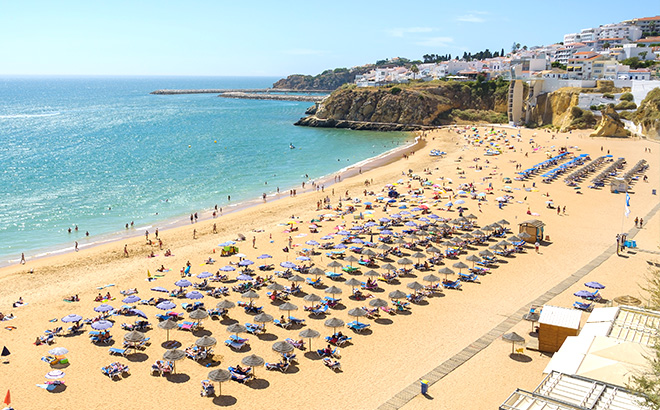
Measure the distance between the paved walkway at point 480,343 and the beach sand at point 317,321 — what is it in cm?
20

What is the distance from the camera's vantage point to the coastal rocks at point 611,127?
64312mm

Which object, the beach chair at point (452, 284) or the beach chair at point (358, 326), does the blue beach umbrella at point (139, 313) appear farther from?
the beach chair at point (452, 284)

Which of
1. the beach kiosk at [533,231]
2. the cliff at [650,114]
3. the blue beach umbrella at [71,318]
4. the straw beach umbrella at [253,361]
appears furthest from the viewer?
the cliff at [650,114]

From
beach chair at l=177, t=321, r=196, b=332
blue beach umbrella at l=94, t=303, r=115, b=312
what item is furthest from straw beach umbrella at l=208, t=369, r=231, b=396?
blue beach umbrella at l=94, t=303, r=115, b=312

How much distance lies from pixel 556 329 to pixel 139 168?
49011mm

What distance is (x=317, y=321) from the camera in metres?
20.0

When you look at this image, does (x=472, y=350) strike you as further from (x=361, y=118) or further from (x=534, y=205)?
(x=361, y=118)

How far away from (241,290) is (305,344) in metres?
5.69

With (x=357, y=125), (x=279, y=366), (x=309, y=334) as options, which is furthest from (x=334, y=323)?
(x=357, y=125)

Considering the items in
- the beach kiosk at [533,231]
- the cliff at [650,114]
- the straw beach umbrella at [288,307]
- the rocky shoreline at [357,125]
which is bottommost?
the straw beach umbrella at [288,307]

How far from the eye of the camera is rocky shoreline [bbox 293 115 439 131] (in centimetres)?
9056

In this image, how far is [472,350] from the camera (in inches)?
687

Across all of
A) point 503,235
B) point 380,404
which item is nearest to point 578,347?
point 380,404

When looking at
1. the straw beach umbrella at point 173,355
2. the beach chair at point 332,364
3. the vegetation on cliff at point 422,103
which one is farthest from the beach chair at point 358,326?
the vegetation on cliff at point 422,103
